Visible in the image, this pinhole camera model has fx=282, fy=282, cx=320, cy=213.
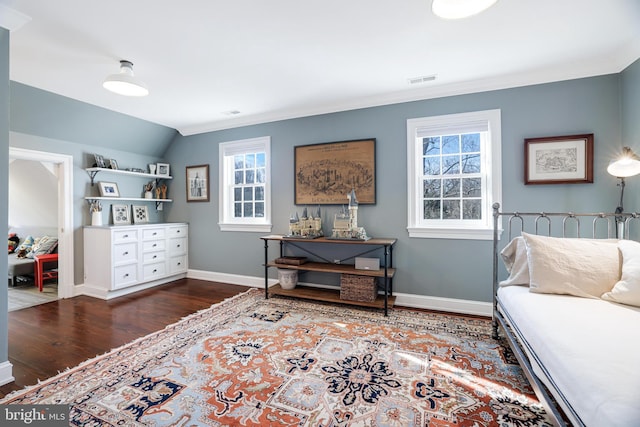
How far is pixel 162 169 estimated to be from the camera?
489 centimetres

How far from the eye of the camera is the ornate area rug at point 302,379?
1582mm

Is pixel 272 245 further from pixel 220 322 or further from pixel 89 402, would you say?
pixel 89 402

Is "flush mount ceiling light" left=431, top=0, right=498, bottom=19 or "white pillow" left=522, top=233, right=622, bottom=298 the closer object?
"flush mount ceiling light" left=431, top=0, right=498, bottom=19

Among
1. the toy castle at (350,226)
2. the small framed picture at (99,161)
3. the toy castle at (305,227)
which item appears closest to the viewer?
the toy castle at (350,226)

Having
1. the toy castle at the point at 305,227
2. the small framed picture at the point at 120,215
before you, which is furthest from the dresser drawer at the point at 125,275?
the toy castle at the point at 305,227

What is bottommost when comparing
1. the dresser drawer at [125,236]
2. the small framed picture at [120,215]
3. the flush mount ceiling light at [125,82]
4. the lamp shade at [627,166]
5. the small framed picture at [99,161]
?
the dresser drawer at [125,236]

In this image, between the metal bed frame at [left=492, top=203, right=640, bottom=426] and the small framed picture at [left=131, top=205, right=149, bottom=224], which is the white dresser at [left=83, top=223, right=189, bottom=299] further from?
the metal bed frame at [left=492, top=203, right=640, bottom=426]

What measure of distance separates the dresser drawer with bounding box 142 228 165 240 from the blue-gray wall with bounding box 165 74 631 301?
625mm

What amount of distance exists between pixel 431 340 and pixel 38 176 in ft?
20.9

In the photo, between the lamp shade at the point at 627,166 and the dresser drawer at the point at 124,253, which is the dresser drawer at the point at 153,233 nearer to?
the dresser drawer at the point at 124,253

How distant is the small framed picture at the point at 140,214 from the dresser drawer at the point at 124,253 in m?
0.75

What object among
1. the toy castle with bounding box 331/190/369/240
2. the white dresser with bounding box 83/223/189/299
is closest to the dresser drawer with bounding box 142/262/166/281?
the white dresser with bounding box 83/223/189/299

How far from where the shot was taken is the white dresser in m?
3.72

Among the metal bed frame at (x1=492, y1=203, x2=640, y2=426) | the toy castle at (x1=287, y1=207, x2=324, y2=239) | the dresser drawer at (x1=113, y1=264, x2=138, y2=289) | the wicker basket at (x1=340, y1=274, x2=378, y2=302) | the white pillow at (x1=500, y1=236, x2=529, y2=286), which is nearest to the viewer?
the metal bed frame at (x1=492, y1=203, x2=640, y2=426)
